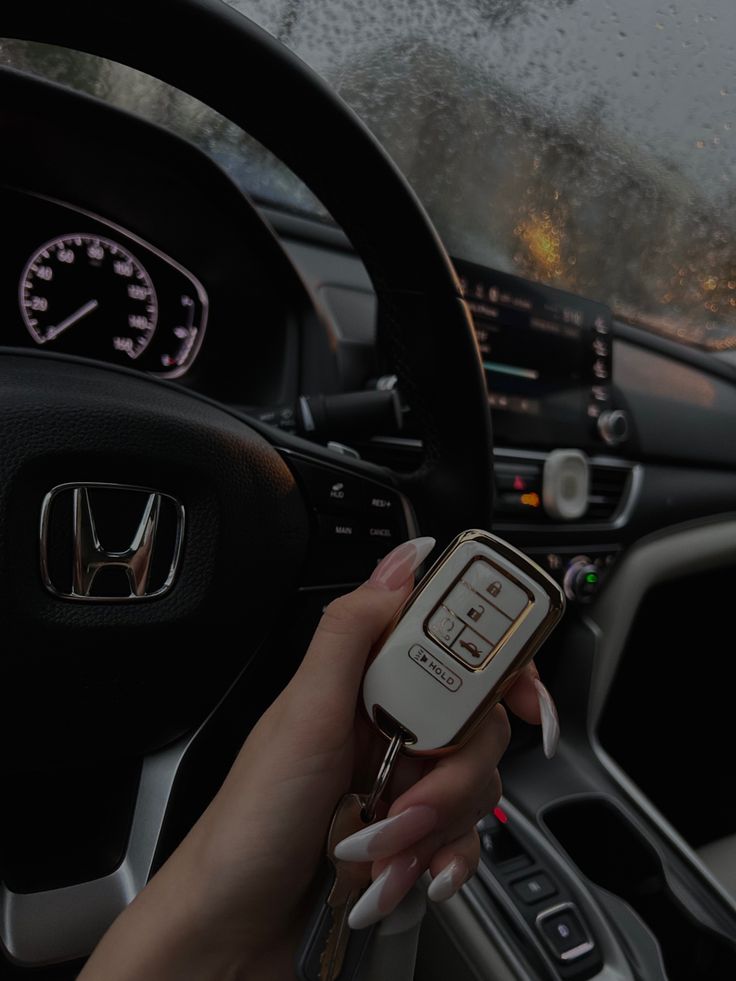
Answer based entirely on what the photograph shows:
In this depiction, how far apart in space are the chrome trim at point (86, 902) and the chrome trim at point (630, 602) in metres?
0.64

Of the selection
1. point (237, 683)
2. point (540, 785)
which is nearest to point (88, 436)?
point (237, 683)

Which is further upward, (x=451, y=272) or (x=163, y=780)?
(x=451, y=272)

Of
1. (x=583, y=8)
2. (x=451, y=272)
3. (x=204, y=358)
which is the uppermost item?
(x=583, y=8)

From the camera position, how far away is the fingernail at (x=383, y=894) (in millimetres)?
427

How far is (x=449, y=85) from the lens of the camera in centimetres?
128

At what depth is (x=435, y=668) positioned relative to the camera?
468mm

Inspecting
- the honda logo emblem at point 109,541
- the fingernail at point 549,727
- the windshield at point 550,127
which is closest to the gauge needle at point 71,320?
the windshield at point 550,127

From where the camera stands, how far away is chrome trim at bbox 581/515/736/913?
105cm

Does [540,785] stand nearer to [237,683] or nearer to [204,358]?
[237,683]

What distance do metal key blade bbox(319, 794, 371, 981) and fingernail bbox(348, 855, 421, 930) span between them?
0.04m

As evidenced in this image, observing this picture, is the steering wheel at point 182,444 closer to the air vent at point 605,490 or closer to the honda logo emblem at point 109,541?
the honda logo emblem at point 109,541


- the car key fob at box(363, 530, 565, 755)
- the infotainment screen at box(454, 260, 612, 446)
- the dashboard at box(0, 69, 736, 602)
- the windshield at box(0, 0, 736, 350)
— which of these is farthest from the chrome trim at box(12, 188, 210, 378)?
the car key fob at box(363, 530, 565, 755)

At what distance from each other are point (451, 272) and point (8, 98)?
61cm

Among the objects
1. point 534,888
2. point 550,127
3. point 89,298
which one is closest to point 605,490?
point 534,888
